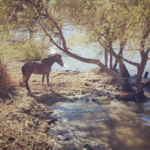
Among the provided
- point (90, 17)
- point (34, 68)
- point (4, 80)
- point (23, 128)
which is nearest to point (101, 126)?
point (23, 128)

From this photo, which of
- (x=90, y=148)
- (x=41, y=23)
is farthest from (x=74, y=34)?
(x=90, y=148)

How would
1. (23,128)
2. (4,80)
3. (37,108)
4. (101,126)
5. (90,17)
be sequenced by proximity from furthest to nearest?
(90,17)
(4,80)
(37,108)
(101,126)
(23,128)

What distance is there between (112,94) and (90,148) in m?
5.02

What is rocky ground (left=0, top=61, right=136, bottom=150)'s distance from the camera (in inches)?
138

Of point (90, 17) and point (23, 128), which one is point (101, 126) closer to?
point (23, 128)

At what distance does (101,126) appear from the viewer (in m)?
4.95

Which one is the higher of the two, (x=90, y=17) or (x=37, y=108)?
(x=90, y=17)

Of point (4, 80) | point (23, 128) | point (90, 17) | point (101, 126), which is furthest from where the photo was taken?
point (90, 17)

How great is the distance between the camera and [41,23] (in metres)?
8.12

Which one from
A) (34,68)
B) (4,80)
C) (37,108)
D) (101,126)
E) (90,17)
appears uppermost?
(90,17)

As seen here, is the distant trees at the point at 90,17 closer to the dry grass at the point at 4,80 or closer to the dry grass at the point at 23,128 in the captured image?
the dry grass at the point at 4,80

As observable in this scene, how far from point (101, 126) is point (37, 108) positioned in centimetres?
244

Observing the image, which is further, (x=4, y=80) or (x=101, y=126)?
(x=4, y=80)

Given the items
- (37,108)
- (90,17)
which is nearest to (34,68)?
(37,108)
